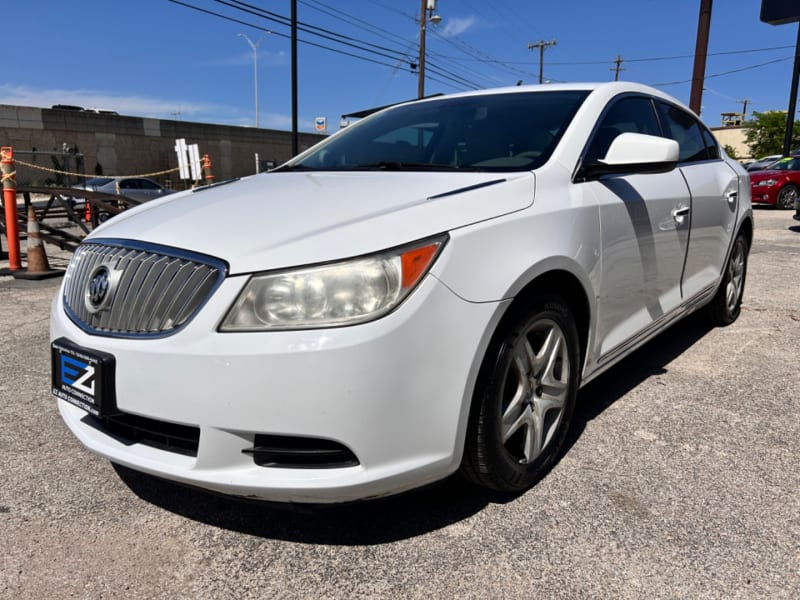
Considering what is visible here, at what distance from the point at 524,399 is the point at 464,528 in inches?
18.6

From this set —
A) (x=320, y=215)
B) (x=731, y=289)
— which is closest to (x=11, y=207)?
(x=320, y=215)

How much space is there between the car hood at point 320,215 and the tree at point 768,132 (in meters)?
67.7

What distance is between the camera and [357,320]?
159cm

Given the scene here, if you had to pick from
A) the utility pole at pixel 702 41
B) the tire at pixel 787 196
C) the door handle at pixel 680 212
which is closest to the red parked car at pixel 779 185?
the tire at pixel 787 196

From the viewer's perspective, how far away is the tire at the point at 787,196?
15.0 meters

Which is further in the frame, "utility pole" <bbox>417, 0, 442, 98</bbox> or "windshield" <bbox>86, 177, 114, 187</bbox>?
"utility pole" <bbox>417, 0, 442, 98</bbox>

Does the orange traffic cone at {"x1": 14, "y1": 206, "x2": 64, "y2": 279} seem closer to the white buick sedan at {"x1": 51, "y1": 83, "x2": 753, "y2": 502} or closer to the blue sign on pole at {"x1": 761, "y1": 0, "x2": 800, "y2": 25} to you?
the white buick sedan at {"x1": 51, "y1": 83, "x2": 753, "y2": 502}

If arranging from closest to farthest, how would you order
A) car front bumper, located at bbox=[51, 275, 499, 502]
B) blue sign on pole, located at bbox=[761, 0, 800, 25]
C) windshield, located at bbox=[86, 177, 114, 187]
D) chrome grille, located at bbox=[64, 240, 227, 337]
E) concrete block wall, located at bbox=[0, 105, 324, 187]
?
car front bumper, located at bbox=[51, 275, 499, 502] → chrome grille, located at bbox=[64, 240, 227, 337] → windshield, located at bbox=[86, 177, 114, 187] → blue sign on pole, located at bbox=[761, 0, 800, 25] → concrete block wall, located at bbox=[0, 105, 324, 187]

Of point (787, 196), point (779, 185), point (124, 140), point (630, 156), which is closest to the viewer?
point (630, 156)

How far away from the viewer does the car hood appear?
1.68 m

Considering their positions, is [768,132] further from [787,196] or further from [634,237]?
[634,237]

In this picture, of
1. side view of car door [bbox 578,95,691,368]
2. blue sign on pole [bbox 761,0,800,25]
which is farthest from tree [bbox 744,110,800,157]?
side view of car door [bbox 578,95,691,368]

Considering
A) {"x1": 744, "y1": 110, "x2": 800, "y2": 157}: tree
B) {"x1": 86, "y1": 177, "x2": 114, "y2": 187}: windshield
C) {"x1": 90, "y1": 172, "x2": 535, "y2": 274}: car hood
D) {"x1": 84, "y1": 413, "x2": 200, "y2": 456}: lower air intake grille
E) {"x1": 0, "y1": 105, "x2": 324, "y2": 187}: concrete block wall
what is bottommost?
{"x1": 84, "y1": 413, "x2": 200, "y2": 456}: lower air intake grille

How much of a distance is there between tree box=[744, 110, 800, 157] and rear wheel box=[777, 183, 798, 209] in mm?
51393
